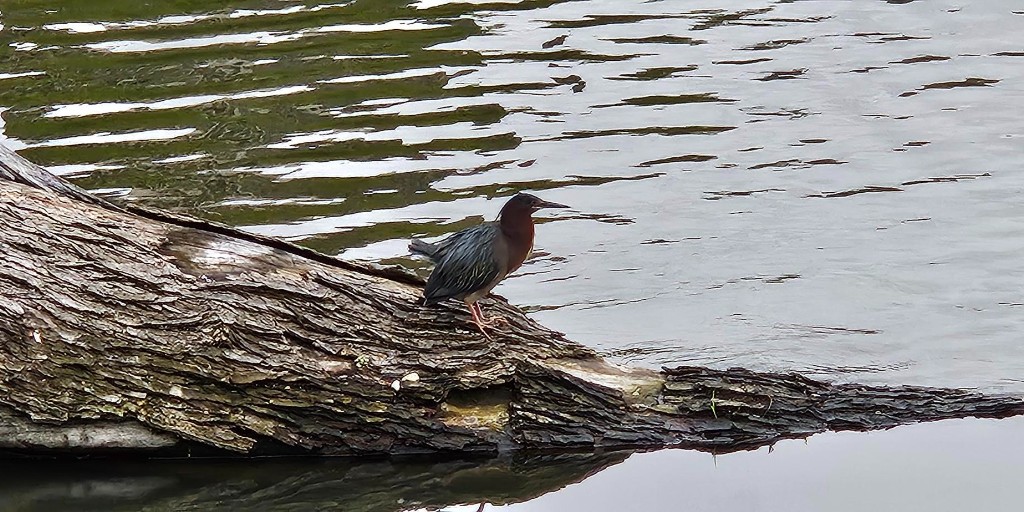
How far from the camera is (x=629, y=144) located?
10766 mm

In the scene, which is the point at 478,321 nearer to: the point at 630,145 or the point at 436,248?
the point at 436,248

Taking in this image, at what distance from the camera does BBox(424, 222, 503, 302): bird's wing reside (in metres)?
6.73

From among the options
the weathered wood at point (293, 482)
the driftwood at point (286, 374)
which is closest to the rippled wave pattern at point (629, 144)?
the driftwood at point (286, 374)

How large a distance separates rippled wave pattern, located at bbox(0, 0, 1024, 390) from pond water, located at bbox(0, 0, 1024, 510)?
3cm

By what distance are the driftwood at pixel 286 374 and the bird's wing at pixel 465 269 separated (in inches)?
6.0

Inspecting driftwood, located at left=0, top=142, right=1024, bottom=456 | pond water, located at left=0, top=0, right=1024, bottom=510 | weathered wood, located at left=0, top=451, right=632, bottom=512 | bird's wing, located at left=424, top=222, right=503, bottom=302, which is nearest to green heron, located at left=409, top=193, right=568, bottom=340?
bird's wing, located at left=424, top=222, right=503, bottom=302

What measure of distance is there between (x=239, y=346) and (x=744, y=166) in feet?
16.1

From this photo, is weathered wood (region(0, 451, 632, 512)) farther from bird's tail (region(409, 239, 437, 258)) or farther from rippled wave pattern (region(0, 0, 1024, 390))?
rippled wave pattern (region(0, 0, 1024, 390))

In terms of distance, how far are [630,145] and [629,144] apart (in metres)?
0.02

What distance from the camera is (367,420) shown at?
6605 millimetres

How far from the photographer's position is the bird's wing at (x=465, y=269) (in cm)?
673

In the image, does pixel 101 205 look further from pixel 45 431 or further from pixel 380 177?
pixel 380 177

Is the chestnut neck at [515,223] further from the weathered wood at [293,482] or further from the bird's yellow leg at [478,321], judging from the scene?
the weathered wood at [293,482]

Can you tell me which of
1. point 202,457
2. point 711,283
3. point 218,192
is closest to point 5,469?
point 202,457
